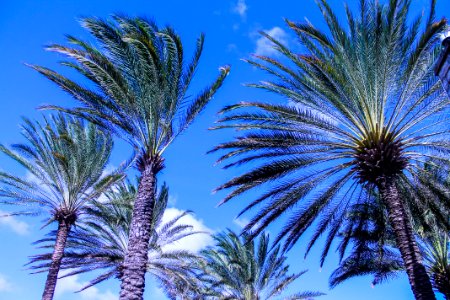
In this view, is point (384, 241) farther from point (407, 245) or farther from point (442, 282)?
point (407, 245)

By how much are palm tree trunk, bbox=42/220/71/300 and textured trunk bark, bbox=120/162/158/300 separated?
25.2 ft

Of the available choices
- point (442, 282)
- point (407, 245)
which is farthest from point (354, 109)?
point (442, 282)

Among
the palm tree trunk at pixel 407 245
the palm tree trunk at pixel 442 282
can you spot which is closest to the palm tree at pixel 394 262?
the palm tree trunk at pixel 442 282

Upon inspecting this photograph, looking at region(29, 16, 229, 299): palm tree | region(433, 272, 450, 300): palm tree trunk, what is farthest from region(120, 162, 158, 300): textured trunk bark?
region(433, 272, 450, 300): palm tree trunk

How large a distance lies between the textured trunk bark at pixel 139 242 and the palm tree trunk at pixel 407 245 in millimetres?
5747

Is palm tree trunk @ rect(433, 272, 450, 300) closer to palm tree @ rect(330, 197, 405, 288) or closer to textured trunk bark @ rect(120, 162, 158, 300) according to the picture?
palm tree @ rect(330, 197, 405, 288)

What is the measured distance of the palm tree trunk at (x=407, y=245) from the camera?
828cm

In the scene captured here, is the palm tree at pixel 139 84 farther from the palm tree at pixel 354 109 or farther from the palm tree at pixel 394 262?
the palm tree at pixel 394 262

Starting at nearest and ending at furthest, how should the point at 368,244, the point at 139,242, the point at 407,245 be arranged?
1. the point at 407,245
2. the point at 139,242
3. the point at 368,244

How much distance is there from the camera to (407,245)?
888 centimetres

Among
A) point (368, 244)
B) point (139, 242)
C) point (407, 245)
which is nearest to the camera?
point (407, 245)

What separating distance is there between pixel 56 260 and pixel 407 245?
12633 millimetres

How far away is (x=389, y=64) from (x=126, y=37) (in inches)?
255

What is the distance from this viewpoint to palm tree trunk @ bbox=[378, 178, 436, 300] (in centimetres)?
828
